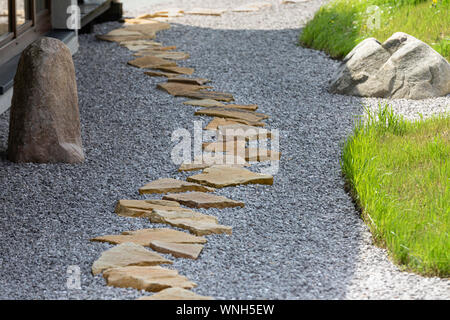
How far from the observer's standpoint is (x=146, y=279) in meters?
3.53

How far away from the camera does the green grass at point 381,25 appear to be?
A: 26.2 ft

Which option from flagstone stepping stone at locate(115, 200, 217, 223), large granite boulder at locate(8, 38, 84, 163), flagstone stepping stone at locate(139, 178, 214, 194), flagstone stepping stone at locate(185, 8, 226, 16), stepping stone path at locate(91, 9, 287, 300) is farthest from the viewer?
flagstone stepping stone at locate(185, 8, 226, 16)

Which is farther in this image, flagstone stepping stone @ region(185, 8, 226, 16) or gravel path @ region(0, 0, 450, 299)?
flagstone stepping stone @ region(185, 8, 226, 16)

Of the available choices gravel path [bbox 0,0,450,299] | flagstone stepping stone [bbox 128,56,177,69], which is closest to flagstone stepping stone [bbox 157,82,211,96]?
gravel path [bbox 0,0,450,299]

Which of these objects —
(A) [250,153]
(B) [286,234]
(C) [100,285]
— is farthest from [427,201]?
(C) [100,285]

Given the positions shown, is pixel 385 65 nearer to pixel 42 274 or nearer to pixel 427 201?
pixel 427 201

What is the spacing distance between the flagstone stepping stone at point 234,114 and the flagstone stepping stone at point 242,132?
18cm

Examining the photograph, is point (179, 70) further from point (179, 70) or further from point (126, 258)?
point (126, 258)

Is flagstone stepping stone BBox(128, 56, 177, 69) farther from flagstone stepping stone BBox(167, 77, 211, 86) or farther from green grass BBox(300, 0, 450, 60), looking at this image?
green grass BBox(300, 0, 450, 60)

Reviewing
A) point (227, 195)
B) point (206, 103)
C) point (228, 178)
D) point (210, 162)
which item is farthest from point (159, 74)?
point (227, 195)

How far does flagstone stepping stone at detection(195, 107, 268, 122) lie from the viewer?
621 cm

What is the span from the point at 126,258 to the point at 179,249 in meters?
0.28

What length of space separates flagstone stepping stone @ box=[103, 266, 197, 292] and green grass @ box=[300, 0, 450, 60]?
4850mm

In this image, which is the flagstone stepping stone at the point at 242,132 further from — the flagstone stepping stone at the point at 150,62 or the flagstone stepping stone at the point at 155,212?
the flagstone stepping stone at the point at 150,62
